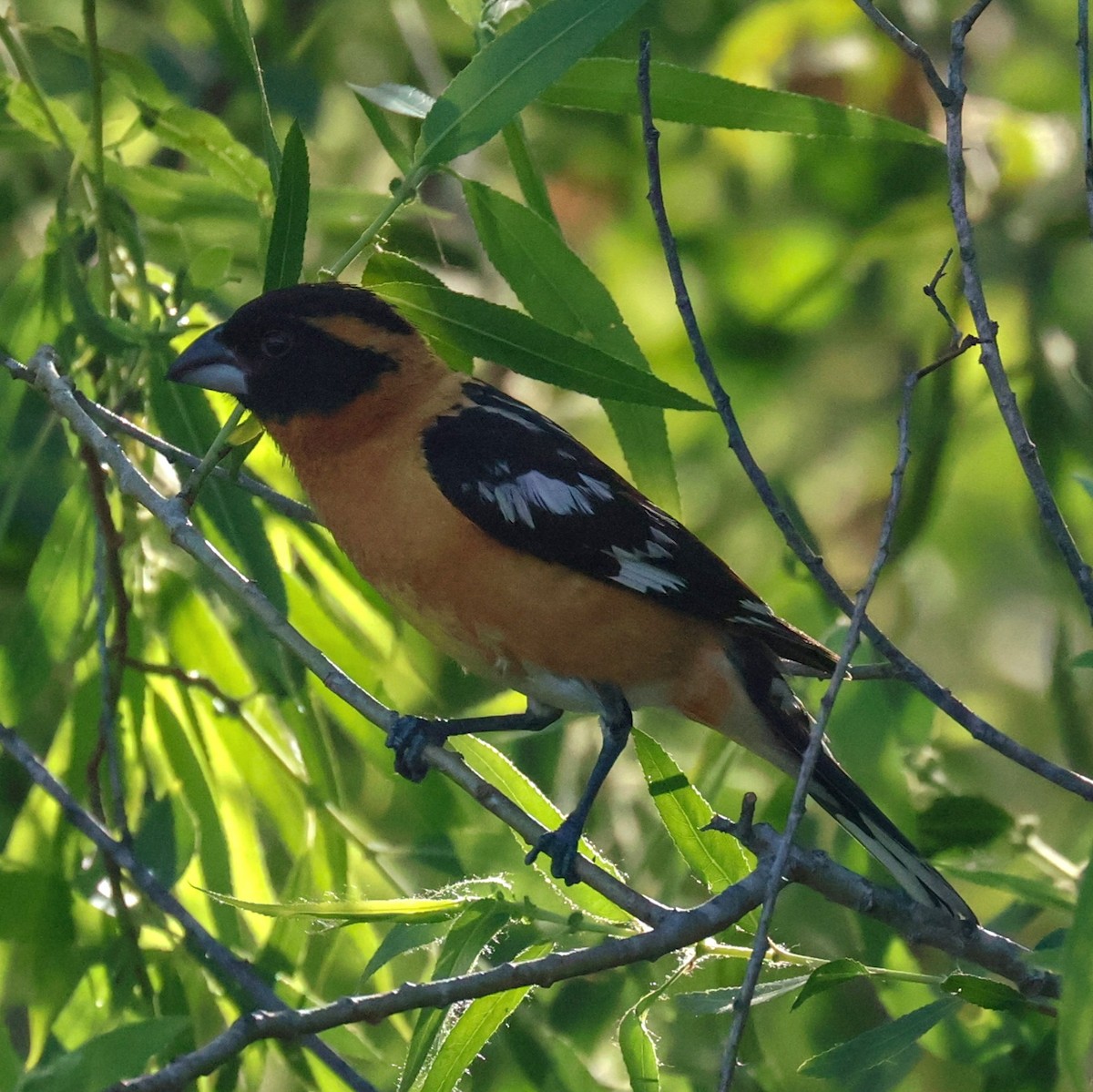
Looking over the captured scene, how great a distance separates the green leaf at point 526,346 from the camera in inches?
94.6

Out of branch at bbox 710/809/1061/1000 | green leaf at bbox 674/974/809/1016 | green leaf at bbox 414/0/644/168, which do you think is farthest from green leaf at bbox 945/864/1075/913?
green leaf at bbox 414/0/644/168

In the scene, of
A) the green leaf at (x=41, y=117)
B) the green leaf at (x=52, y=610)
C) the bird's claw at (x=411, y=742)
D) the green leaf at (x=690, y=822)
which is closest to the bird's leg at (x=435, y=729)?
the bird's claw at (x=411, y=742)

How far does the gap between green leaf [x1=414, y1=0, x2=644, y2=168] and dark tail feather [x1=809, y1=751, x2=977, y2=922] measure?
133cm

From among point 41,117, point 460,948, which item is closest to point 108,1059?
point 460,948

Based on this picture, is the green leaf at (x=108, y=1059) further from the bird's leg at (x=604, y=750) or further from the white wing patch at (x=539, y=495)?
the white wing patch at (x=539, y=495)

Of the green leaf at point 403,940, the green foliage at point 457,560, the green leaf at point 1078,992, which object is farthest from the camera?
the green foliage at point 457,560

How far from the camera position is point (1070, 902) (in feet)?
8.67

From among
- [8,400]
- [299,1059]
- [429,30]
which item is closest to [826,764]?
[299,1059]

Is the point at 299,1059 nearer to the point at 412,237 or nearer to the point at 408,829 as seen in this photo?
the point at 408,829

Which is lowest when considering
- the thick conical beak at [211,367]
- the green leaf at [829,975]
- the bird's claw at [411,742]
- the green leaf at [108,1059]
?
the green leaf at [108,1059]

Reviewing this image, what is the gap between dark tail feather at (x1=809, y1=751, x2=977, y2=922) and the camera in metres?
2.77

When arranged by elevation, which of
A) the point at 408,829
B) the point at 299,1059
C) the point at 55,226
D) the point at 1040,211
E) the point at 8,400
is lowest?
the point at 299,1059

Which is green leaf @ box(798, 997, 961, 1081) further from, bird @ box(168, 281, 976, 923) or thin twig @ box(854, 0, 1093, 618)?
thin twig @ box(854, 0, 1093, 618)

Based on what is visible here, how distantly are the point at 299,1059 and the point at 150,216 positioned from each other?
1646mm
